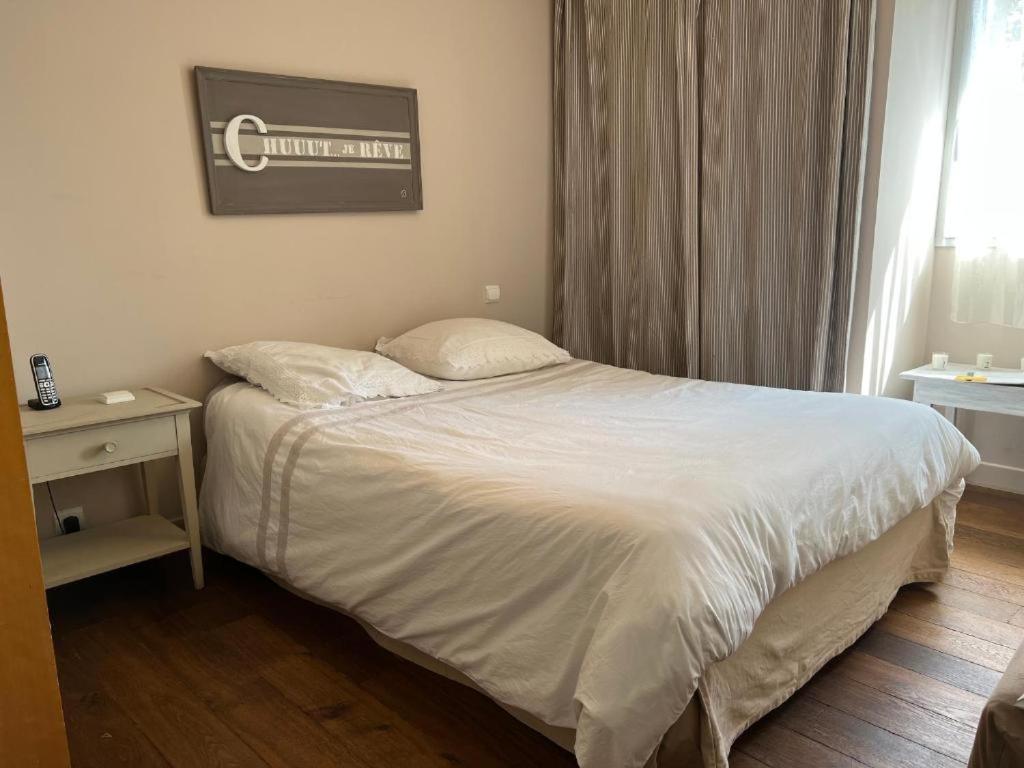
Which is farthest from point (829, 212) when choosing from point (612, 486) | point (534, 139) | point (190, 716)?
point (190, 716)

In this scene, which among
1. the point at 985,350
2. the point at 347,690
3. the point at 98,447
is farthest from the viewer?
the point at 985,350

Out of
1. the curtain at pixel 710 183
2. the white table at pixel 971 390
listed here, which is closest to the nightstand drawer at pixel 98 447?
the curtain at pixel 710 183

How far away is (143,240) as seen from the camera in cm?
281

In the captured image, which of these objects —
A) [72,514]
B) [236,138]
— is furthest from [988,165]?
[72,514]

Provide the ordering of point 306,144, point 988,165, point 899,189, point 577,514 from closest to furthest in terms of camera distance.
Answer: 1. point 577,514
2. point 306,144
3. point 899,189
4. point 988,165

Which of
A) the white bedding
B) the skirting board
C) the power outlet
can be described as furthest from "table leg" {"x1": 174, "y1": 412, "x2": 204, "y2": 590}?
the skirting board

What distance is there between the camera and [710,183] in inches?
136

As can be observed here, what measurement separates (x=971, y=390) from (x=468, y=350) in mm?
2058

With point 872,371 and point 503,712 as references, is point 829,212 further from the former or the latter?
point 503,712

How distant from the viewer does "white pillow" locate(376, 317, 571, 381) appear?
3158 mm

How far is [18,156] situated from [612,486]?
7.12 feet

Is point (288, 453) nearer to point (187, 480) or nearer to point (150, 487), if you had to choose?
point (187, 480)

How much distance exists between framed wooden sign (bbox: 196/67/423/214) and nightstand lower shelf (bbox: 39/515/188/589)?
1.19 m

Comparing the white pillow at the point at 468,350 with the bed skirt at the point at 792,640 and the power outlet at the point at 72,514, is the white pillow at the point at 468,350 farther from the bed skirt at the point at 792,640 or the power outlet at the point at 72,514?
the power outlet at the point at 72,514
